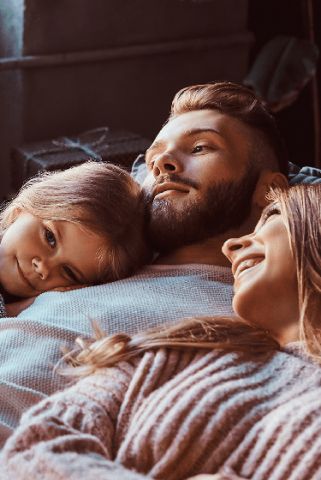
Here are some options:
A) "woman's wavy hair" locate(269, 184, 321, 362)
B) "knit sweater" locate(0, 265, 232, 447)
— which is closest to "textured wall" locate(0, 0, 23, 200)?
"knit sweater" locate(0, 265, 232, 447)

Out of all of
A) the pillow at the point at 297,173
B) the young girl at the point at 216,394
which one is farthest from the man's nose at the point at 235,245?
the pillow at the point at 297,173

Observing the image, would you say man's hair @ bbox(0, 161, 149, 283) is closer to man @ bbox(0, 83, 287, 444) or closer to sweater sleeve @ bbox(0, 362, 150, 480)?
man @ bbox(0, 83, 287, 444)

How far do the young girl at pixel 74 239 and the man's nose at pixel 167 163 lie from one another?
0.09 metres

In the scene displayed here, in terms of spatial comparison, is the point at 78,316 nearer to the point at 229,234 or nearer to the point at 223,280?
the point at 223,280

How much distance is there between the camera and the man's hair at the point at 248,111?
172 cm

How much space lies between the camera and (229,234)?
64.8 inches

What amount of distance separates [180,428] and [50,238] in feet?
2.28

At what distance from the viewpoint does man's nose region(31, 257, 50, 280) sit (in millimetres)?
1551

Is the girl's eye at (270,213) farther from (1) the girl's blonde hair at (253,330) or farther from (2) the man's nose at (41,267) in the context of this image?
(2) the man's nose at (41,267)

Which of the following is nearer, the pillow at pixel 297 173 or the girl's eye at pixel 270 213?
the girl's eye at pixel 270 213

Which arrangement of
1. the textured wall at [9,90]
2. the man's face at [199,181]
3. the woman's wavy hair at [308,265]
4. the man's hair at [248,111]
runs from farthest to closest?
the textured wall at [9,90] < the man's hair at [248,111] < the man's face at [199,181] < the woman's wavy hair at [308,265]

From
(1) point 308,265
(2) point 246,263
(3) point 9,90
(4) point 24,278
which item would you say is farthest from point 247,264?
(3) point 9,90

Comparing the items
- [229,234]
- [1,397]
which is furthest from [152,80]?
[1,397]

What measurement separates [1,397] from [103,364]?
0.62 feet
